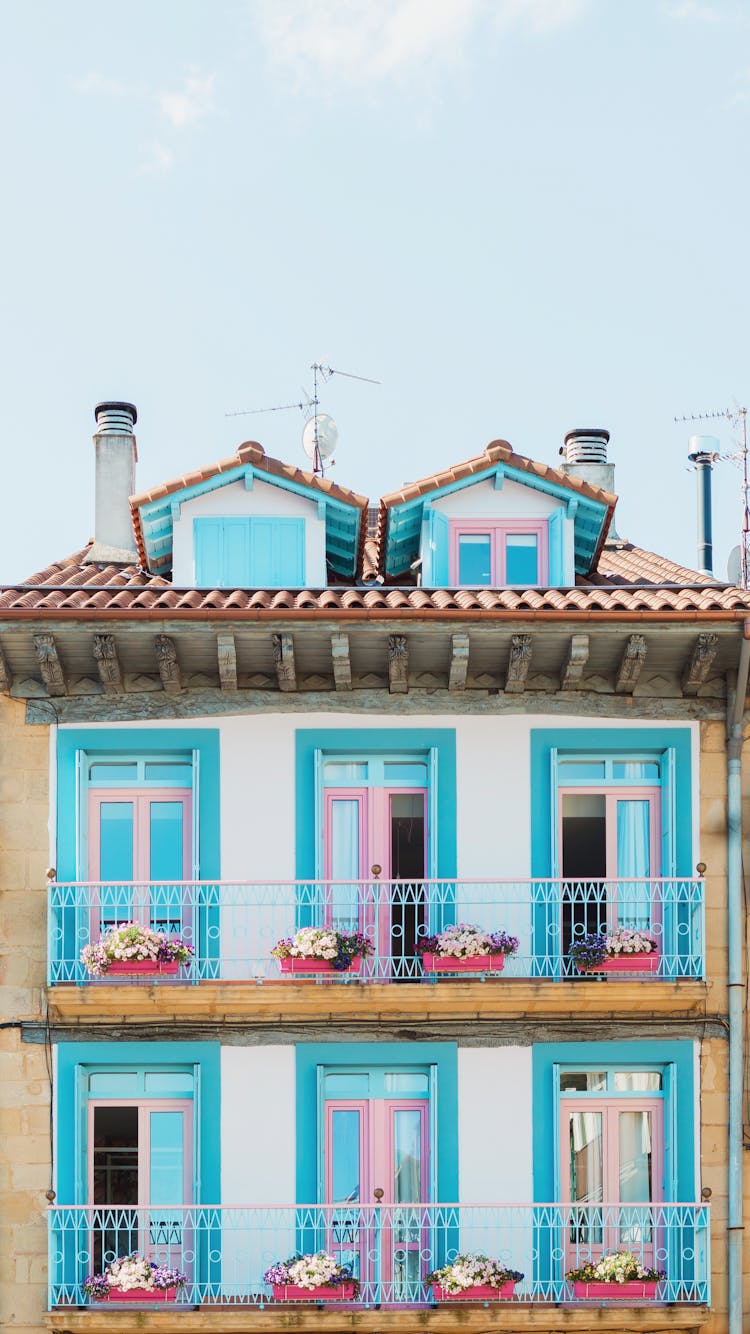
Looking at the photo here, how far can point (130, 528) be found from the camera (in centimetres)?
2167

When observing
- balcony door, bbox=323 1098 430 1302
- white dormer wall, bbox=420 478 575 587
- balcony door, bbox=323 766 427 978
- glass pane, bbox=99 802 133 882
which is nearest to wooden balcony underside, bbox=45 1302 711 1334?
balcony door, bbox=323 1098 430 1302

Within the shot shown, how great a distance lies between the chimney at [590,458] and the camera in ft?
74.5

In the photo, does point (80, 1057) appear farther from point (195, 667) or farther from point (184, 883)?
point (195, 667)

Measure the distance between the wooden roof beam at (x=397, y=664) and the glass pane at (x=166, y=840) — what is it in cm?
226

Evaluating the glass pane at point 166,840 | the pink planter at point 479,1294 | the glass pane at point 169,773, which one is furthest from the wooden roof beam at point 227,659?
the pink planter at point 479,1294

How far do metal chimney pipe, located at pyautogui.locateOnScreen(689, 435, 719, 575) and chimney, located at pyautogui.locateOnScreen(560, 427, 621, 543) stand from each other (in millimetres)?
1545

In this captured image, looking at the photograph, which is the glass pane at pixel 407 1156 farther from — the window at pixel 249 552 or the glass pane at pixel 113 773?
the window at pixel 249 552

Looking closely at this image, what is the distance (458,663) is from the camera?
18.3m

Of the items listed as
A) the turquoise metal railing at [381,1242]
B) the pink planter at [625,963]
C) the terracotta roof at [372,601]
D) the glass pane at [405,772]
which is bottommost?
the turquoise metal railing at [381,1242]

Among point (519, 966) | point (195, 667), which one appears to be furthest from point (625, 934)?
point (195, 667)

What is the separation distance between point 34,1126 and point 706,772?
682 centimetres

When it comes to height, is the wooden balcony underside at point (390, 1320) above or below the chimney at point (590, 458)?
below

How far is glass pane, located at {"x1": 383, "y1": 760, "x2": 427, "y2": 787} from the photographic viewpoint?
1889 centimetres

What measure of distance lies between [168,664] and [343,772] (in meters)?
1.95
